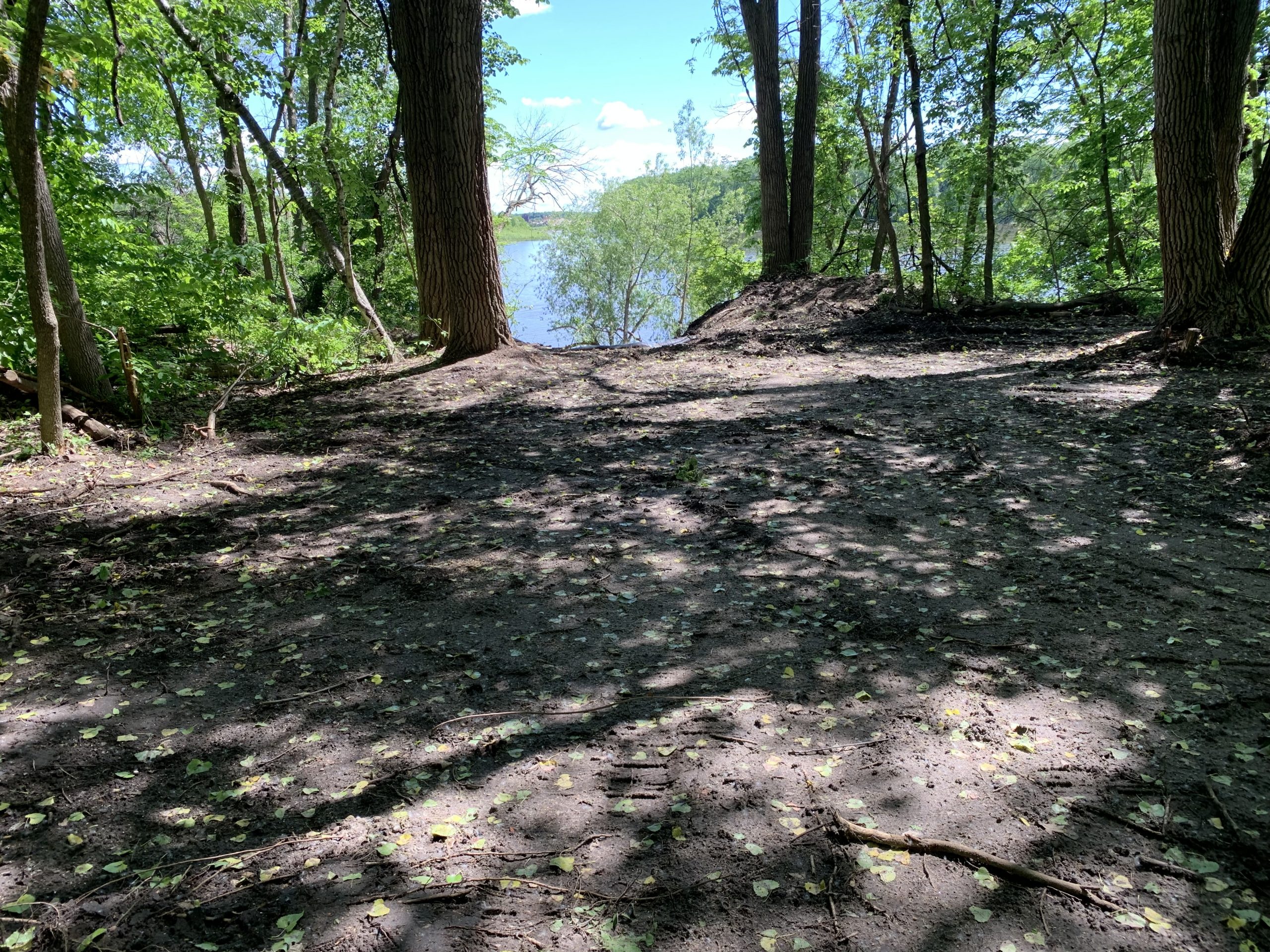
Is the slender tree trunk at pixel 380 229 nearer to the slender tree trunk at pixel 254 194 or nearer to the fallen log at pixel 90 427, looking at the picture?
the slender tree trunk at pixel 254 194

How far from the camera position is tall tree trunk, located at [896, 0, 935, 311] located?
10742 mm

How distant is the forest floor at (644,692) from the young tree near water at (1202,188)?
2.04 metres

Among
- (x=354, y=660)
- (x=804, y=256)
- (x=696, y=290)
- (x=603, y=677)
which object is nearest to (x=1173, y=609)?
(x=603, y=677)

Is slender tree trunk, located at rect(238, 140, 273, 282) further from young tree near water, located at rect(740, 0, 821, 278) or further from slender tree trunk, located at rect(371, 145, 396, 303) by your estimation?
young tree near water, located at rect(740, 0, 821, 278)

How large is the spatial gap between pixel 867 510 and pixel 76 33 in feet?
28.7

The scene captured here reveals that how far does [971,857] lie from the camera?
78.5 inches

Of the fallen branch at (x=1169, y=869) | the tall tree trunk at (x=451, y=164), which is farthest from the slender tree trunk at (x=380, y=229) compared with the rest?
the fallen branch at (x=1169, y=869)

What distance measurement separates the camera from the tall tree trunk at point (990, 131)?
39.7ft

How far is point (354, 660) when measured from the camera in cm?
311

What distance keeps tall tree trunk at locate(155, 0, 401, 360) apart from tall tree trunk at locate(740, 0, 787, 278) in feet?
27.4

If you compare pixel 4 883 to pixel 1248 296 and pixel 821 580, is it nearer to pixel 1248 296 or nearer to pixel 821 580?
pixel 821 580

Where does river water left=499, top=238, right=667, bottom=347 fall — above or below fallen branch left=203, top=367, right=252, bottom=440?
above

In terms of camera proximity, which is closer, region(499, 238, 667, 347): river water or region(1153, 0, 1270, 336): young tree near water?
region(1153, 0, 1270, 336): young tree near water

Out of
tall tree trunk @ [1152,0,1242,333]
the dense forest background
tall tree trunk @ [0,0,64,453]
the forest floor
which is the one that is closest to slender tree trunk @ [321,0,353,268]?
the dense forest background
